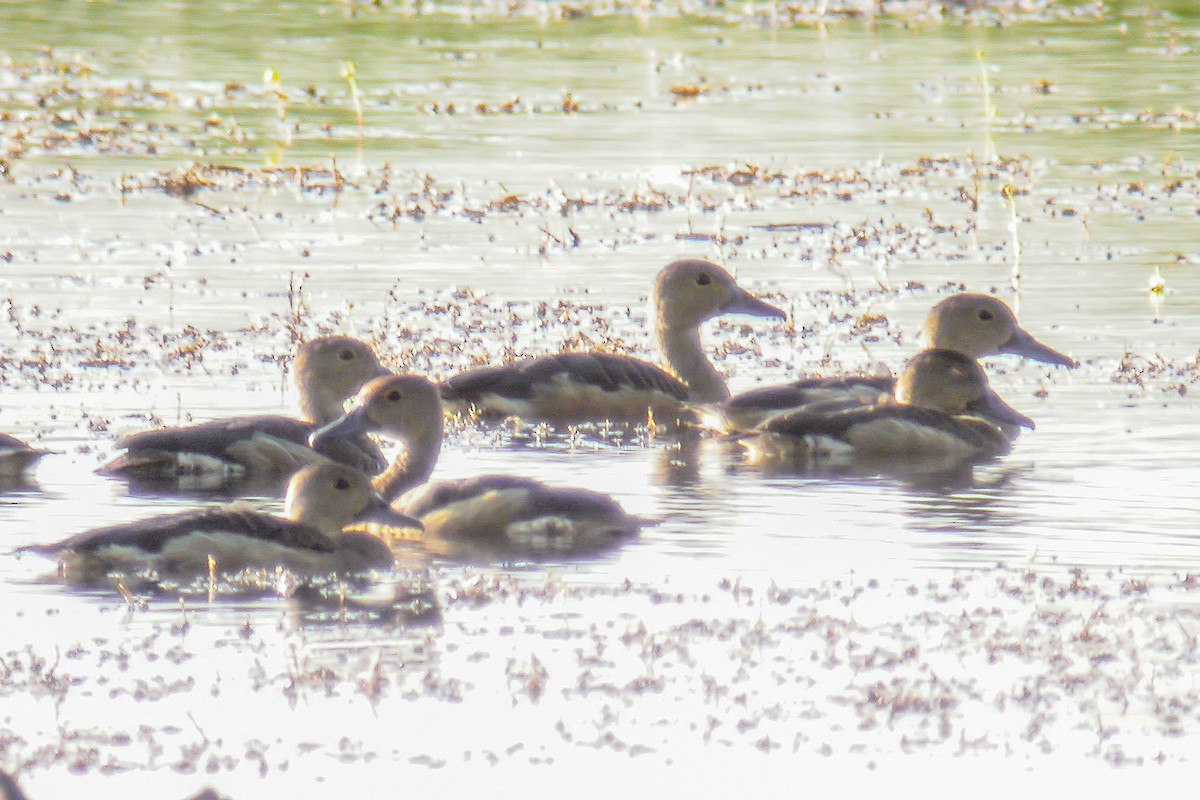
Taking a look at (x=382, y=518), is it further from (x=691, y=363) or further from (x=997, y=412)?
(x=691, y=363)

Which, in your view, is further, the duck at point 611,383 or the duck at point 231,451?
the duck at point 611,383

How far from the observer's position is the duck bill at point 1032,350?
Result: 15.5m

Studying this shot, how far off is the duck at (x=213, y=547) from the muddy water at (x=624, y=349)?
0.66ft

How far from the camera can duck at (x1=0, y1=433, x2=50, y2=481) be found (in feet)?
40.5

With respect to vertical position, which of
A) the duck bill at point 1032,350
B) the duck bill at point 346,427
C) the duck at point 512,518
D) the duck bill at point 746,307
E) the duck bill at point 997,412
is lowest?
the duck at point 512,518

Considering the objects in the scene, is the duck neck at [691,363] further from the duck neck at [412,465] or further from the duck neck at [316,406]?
the duck neck at [412,465]

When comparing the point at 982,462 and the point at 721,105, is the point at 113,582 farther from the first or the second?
the point at 721,105

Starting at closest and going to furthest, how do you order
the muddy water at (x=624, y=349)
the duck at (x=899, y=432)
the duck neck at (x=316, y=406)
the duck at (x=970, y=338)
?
the muddy water at (x=624, y=349) < the duck at (x=899, y=432) < the duck neck at (x=316, y=406) < the duck at (x=970, y=338)

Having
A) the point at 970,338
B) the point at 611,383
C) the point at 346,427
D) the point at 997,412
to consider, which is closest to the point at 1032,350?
the point at 970,338

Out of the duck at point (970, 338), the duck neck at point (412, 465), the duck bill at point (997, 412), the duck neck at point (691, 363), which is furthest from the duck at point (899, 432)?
the duck neck at point (412, 465)

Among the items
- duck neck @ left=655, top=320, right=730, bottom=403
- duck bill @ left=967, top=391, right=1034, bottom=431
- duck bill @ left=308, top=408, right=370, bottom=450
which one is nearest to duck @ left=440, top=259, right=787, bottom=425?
duck neck @ left=655, top=320, right=730, bottom=403

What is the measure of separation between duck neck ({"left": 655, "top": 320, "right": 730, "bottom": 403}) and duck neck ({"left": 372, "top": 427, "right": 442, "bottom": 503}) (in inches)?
129

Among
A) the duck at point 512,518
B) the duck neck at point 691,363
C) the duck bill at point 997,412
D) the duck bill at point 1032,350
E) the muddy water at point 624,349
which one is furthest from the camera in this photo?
the duck neck at point 691,363

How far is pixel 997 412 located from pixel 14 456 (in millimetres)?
5383
